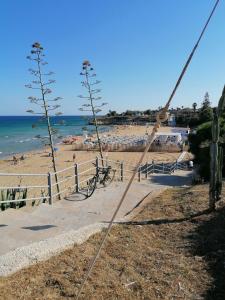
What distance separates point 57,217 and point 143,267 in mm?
2967

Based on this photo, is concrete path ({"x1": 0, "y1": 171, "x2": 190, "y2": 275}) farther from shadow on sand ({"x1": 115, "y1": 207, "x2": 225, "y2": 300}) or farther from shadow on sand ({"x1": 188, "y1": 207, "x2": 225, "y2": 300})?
shadow on sand ({"x1": 188, "y1": 207, "x2": 225, "y2": 300})

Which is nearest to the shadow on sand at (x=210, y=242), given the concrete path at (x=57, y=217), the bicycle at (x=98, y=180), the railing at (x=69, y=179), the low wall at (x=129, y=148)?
the concrete path at (x=57, y=217)

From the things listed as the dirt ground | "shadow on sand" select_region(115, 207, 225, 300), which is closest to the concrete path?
the dirt ground

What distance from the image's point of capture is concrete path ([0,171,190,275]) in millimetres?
5500

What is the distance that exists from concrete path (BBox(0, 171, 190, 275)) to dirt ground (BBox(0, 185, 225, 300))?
0.74 metres

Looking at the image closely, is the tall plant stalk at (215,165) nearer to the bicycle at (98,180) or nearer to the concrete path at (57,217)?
the concrete path at (57,217)

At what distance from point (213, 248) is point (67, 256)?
2.06 metres

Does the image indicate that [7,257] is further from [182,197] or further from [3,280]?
[182,197]

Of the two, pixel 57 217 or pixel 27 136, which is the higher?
pixel 57 217

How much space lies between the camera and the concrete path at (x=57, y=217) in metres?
5.50

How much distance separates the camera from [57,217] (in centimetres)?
710

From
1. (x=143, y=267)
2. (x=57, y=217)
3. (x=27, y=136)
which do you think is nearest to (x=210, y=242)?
(x=143, y=267)

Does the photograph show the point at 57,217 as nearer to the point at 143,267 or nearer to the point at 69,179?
the point at 143,267

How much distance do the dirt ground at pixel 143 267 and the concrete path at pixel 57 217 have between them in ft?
2.44
